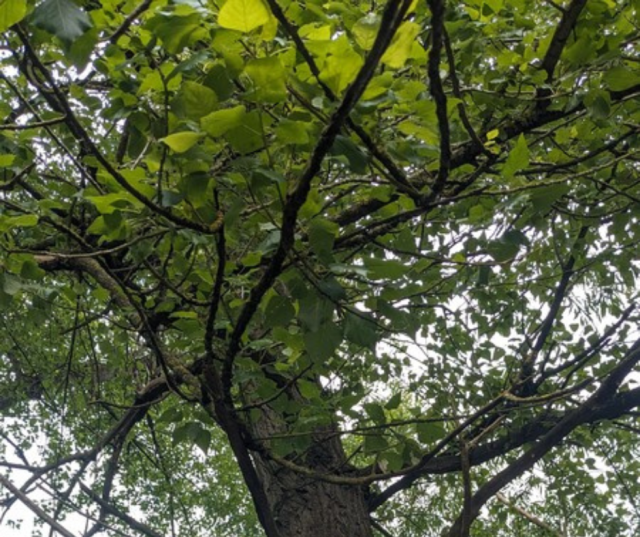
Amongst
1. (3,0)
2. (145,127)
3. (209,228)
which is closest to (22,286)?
(145,127)

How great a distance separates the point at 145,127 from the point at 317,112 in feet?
1.92

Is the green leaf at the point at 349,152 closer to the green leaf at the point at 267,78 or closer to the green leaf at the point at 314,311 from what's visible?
the green leaf at the point at 267,78

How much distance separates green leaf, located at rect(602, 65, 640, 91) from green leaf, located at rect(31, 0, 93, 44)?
52.5 inches

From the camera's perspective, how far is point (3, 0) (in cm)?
129

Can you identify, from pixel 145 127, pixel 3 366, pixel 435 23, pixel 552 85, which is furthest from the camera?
pixel 3 366

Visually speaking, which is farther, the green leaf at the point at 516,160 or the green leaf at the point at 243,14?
the green leaf at the point at 516,160

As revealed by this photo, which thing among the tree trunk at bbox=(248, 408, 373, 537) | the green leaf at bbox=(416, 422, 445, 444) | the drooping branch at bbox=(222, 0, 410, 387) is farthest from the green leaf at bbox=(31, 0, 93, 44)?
the tree trunk at bbox=(248, 408, 373, 537)

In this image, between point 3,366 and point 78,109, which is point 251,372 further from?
point 3,366

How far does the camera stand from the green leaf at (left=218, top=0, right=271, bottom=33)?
3.93 ft

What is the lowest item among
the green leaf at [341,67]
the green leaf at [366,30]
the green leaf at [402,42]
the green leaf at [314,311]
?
the green leaf at [314,311]

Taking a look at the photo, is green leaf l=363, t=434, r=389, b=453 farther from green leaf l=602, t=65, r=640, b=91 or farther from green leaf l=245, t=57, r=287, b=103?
green leaf l=245, t=57, r=287, b=103

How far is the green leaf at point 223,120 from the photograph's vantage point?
1.41 metres

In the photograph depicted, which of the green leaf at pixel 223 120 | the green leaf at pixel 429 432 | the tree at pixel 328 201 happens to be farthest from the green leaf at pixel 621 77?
the green leaf at pixel 429 432

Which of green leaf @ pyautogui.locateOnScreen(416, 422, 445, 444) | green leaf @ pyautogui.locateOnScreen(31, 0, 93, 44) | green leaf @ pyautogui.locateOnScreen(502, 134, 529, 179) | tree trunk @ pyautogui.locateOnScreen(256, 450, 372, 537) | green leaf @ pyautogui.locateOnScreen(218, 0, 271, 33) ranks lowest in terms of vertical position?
green leaf @ pyautogui.locateOnScreen(31, 0, 93, 44)
